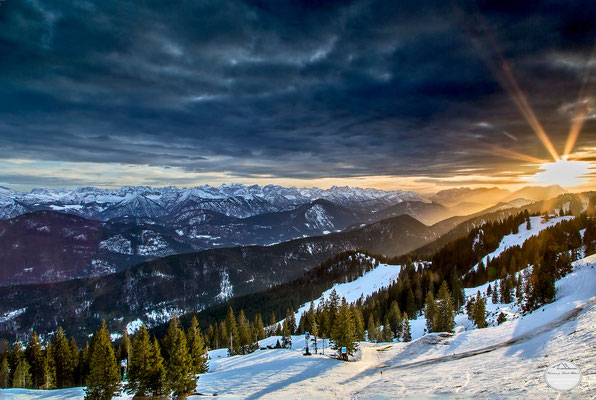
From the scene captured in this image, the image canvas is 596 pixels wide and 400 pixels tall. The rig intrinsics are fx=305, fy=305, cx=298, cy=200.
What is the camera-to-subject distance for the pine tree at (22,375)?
59.2 metres

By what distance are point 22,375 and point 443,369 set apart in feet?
249

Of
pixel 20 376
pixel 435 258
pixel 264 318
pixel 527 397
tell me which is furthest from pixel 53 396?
pixel 435 258

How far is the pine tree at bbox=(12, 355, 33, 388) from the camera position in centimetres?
5922

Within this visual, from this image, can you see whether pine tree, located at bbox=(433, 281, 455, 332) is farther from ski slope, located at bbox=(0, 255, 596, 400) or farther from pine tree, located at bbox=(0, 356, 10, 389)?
pine tree, located at bbox=(0, 356, 10, 389)

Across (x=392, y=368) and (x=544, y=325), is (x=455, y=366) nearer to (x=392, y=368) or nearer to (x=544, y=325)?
(x=392, y=368)

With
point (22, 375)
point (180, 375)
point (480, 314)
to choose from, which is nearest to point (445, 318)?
point (480, 314)

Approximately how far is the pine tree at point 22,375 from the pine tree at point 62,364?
4674 millimetres

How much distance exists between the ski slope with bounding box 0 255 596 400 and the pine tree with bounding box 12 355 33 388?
1632 centimetres

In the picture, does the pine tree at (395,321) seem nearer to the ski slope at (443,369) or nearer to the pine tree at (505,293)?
the pine tree at (505,293)

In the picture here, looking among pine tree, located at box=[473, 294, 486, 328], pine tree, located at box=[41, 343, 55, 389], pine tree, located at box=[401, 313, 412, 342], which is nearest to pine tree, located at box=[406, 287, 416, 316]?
pine tree, located at box=[401, 313, 412, 342]

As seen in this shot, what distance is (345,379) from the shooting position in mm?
40750

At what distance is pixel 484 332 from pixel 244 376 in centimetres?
3874

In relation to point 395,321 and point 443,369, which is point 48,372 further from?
point 395,321

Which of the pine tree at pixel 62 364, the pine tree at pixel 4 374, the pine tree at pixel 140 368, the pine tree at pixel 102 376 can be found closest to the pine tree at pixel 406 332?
the pine tree at pixel 140 368
